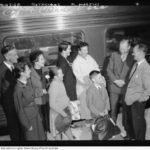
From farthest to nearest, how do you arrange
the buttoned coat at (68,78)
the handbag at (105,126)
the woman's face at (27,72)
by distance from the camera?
1. the handbag at (105,126)
2. the buttoned coat at (68,78)
3. the woman's face at (27,72)

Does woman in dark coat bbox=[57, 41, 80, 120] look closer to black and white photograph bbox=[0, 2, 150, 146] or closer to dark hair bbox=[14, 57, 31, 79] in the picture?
black and white photograph bbox=[0, 2, 150, 146]

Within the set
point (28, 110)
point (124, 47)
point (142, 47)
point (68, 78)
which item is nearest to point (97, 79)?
point (68, 78)

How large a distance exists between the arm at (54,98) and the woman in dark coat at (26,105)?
7.4 inches

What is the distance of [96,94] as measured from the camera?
2.85 m

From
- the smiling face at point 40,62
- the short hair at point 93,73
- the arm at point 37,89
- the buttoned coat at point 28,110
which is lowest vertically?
the buttoned coat at point 28,110

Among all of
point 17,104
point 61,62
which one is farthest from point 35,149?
point 61,62

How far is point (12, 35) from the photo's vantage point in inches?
112

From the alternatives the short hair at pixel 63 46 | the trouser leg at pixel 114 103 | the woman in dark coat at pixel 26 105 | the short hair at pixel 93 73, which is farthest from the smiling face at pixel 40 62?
the trouser leg at pixel 114 103

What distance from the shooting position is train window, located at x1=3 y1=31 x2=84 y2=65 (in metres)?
2.83

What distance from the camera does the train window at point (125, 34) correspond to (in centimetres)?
288

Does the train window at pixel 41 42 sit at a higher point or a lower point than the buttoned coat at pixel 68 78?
higher

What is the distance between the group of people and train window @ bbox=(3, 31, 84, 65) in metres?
0.06

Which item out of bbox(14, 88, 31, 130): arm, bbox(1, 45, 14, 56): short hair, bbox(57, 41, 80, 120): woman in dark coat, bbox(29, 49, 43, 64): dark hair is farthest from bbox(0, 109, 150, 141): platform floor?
bbox(1, 45, 14, 56): short hair

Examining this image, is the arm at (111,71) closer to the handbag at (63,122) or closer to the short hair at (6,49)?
the handbag at (63,122)
